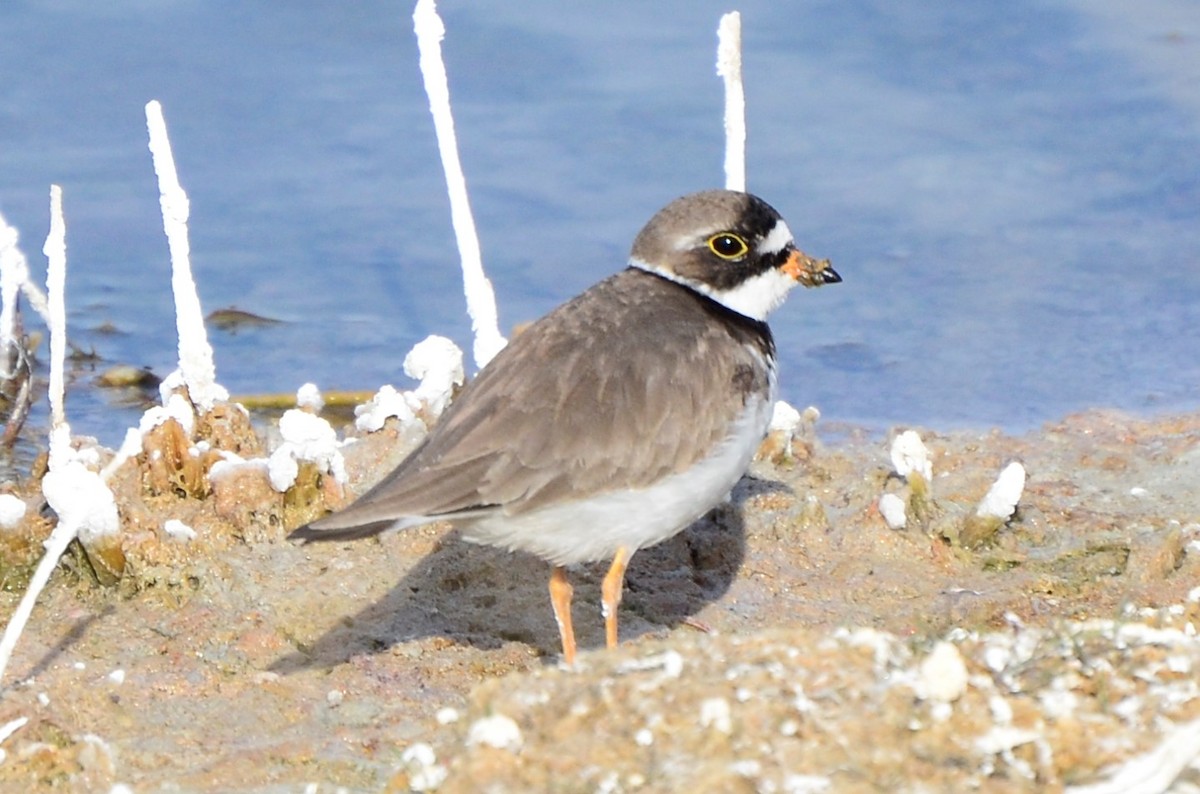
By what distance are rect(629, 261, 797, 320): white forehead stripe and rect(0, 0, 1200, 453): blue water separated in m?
1.79

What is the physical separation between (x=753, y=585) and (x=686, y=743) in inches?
91.6

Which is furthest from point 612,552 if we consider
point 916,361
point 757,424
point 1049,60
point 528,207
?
point 1049,60

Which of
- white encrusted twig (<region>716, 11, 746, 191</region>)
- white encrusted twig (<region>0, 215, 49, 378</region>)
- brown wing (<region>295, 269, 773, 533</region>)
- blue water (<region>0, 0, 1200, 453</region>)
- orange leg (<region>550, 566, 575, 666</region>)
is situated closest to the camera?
brown wing (<region>295, 269, 773, 533</region>)

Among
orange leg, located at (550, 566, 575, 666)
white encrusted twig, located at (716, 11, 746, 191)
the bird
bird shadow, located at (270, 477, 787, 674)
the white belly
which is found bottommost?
bird shadow, located at (270, 477, 787, 674)

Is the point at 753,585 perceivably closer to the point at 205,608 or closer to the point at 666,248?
the point at 666,248

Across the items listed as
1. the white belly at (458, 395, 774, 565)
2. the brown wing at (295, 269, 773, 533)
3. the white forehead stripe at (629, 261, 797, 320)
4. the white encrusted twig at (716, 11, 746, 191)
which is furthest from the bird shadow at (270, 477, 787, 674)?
the white encrusted twig at (716, 11, 746, 191)

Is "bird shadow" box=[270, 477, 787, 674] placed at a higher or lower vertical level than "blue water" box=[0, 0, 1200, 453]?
lower

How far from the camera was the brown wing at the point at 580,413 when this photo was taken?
468 cm

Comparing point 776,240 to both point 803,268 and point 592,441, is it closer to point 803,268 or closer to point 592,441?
point 803,268

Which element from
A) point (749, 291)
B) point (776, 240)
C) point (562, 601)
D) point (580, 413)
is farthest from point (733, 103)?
point (562, 601)

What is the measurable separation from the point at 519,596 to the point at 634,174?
Answer: 400cm

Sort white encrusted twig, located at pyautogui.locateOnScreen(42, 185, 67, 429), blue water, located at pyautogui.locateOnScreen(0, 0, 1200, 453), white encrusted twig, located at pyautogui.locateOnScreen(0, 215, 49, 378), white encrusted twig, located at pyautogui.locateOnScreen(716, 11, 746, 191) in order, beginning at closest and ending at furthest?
1. white encrusted twig, located at pyautogui.locateOnScreen(42, 185, 67, 429)
2. white encrusted twig, located at pyautogui.locateOnScreen(0, 215, 49, 378)
3. white encrusted twig, located at pyautogui.locateOnScreen(716, 11, 746, 191)
4. blue water, located at pyautogui.locateOnScreen(0, 0, 1200, 453)

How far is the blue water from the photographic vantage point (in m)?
7.93

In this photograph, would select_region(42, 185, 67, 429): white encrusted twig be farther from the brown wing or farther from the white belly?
the white belly
